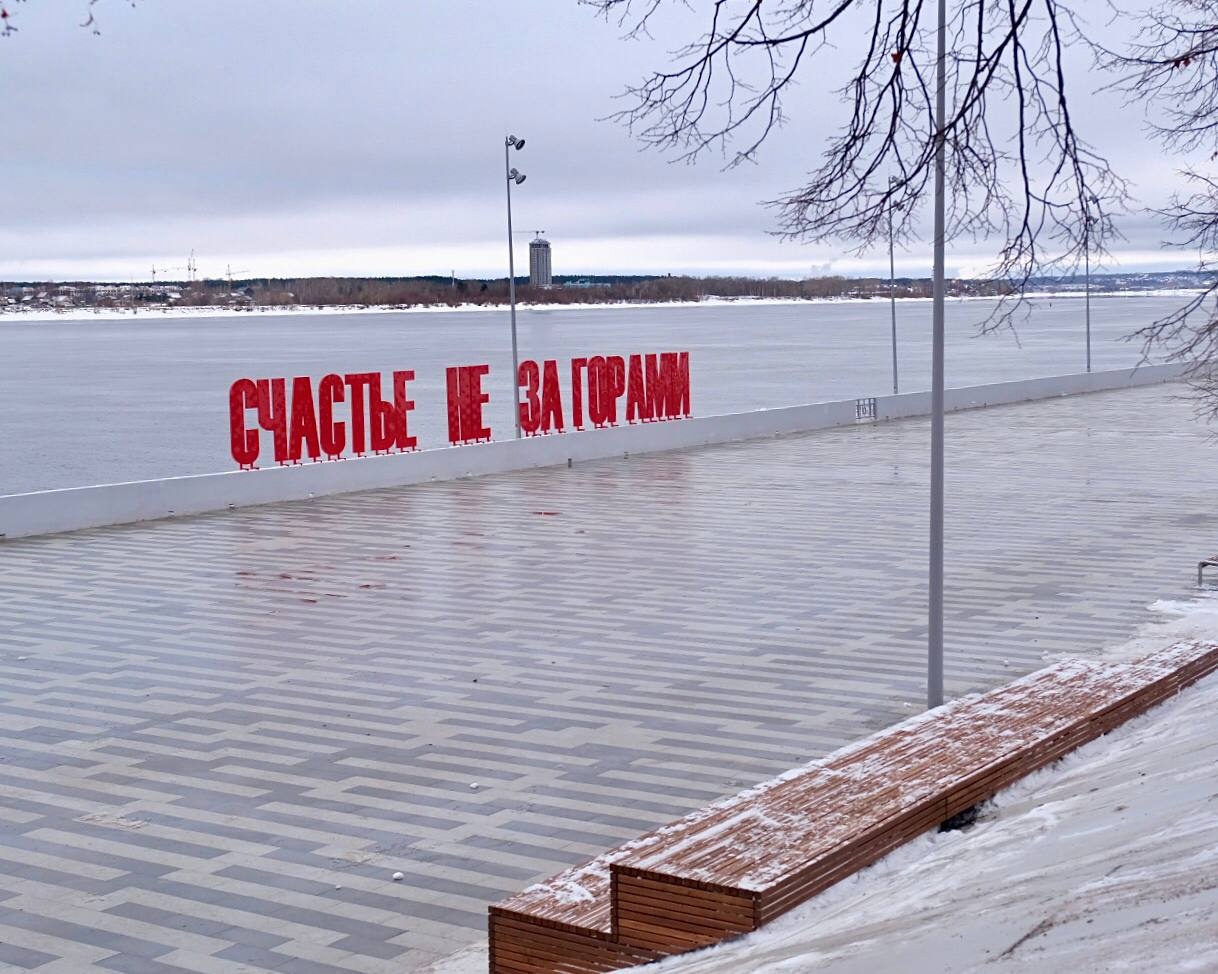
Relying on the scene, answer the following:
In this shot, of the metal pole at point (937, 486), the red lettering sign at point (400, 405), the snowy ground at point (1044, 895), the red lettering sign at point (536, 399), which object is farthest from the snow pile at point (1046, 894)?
the red lettering sign at point (536, 399)

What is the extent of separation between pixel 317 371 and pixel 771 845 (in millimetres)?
81966

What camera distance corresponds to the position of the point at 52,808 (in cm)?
938

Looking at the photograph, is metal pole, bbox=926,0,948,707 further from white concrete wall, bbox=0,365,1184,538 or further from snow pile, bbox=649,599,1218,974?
white concrete wall, bbox=0,365,1184,538

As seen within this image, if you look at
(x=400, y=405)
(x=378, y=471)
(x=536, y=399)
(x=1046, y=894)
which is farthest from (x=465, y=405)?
(x=1046, y=894)

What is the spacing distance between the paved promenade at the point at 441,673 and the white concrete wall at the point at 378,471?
0.67 meters

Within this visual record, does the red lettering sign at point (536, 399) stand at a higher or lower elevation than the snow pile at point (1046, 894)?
higher

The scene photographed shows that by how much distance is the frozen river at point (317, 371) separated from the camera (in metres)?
52.8

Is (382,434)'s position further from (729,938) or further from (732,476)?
(729,938)

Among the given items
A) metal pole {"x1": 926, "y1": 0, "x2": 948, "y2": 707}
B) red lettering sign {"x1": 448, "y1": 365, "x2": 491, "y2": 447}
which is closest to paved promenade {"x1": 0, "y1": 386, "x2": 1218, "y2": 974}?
metal pole {"x1": 926, "y1": 0, "x2": 948, "y2": 707}

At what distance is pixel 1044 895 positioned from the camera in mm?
5836

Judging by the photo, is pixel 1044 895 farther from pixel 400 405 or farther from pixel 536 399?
pixel 536 399

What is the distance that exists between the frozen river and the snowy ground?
6912 mm

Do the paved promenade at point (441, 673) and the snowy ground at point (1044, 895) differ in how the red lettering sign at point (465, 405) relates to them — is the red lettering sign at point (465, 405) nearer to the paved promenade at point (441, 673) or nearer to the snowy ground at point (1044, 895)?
the paved promenade at point (441, 673)

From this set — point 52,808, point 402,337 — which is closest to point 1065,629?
point 52,808
